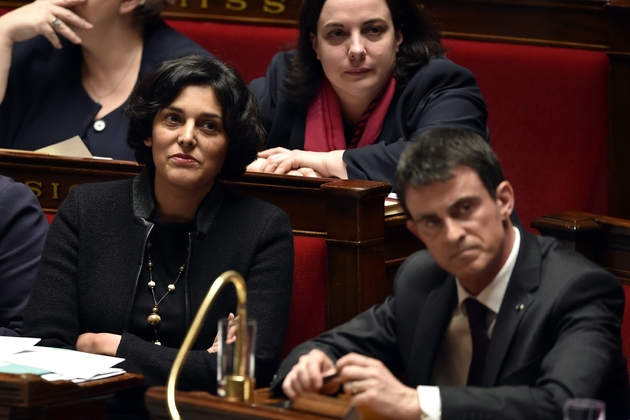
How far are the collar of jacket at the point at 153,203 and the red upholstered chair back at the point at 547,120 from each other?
1.20 meters

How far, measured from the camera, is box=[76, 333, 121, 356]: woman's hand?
2250 millimetres

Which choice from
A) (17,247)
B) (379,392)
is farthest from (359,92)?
(379,392)

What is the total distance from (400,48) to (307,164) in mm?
456

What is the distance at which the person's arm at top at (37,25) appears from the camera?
320 centimetres

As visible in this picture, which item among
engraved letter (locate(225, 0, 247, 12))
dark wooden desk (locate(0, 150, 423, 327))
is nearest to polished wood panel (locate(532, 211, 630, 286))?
dark wooden desk (locate(0, 150, 423, 327))

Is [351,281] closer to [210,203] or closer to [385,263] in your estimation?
[385,263]

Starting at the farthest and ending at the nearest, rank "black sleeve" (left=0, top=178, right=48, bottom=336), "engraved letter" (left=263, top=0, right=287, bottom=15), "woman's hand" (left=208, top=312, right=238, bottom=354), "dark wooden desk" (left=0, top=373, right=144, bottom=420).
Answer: "engraved letter" (left=263, top=0, right=287, bottom=15)
"black sleeve" (left=0, top=178, right=48, bottom=336)
"woman's hand" (left=208, top=312, right=238, bottom=354)
"dark wooden desk" (left=0, top=373, right=144, bottom=420)

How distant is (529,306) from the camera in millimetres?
1698

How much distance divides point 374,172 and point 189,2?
135 centimetres

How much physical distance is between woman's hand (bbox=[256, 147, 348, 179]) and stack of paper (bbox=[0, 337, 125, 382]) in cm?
84

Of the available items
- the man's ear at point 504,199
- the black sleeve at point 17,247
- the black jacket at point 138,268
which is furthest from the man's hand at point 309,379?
the black sleeve at point 17,247

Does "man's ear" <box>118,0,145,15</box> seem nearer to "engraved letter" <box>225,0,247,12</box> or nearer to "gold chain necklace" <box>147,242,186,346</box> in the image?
"engraved letter" <box>225,0,247,12</box>

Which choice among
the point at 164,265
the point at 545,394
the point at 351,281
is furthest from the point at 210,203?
the point at 545,394

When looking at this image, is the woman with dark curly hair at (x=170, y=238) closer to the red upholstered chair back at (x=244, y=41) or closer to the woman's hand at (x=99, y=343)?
the woman's hand at (x=99, y=343)
